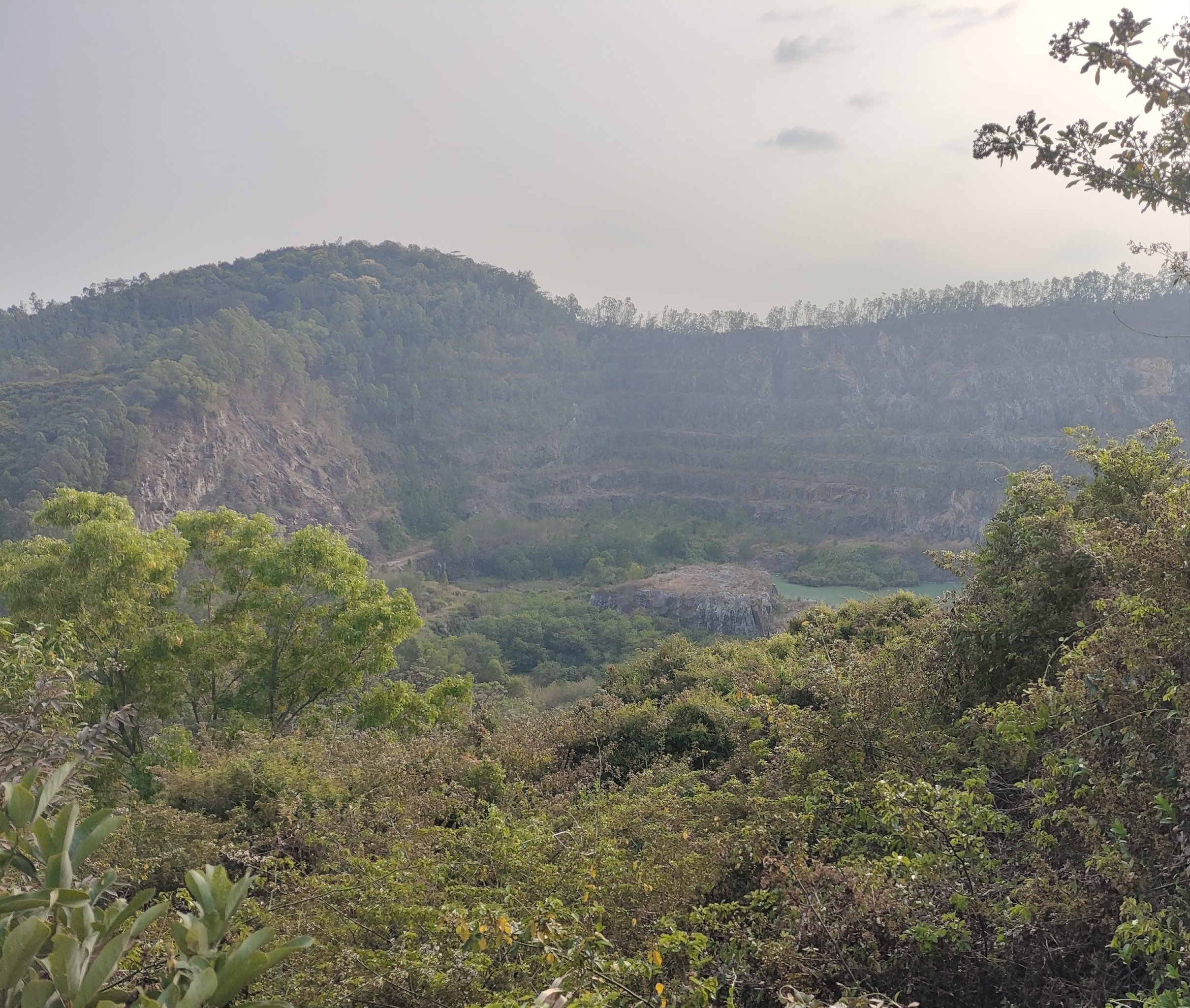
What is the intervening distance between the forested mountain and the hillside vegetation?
42.8 meters

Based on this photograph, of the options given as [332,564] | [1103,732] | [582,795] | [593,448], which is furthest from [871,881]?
[593,448]

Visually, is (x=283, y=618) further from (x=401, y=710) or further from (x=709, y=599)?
(x=709, y=599)

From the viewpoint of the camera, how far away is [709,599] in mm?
40688

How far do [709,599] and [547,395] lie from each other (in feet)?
149

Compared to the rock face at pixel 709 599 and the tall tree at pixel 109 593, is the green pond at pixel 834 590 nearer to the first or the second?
the rock face at pixel 709 599

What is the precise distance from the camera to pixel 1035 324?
236 feet

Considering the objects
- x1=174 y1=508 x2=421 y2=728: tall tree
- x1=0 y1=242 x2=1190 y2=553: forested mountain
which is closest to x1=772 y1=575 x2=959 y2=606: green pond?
x1=0 y1=242 x2=1190 y2=553: forested mountain

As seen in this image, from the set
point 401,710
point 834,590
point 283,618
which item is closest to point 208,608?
point 283,618

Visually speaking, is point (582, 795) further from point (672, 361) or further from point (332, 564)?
point (672, 361)

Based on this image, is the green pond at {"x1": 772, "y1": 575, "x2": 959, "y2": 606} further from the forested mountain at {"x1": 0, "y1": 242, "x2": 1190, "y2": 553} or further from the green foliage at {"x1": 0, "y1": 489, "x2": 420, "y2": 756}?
the green foliage at {"x1": 0, "y1": 489, "x2": 420, "y2": 756}

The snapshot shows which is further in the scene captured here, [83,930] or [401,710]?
[401,710]

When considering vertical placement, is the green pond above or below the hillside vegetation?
below

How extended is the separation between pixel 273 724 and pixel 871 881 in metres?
10.2

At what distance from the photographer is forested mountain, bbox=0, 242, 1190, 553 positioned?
55.8 meters
